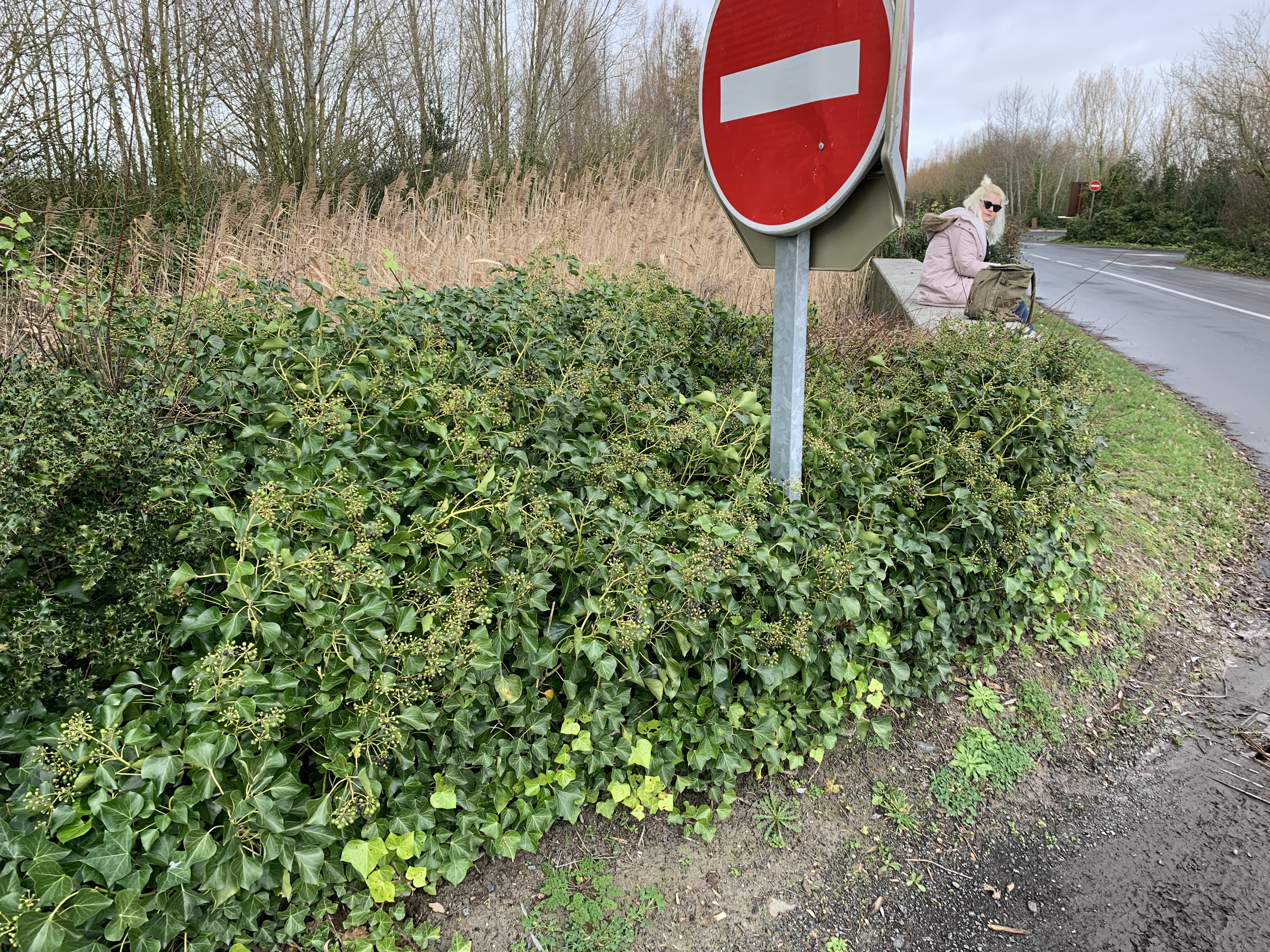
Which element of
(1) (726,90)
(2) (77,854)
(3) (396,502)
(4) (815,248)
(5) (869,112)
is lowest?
(2) (77,854)

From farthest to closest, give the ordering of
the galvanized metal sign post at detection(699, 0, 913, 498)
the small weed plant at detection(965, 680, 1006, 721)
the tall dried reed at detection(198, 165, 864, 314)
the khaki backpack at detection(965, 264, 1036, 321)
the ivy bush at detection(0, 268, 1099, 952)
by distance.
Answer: the khaki backpack at detection(965, 264, 1036, 321), the tall dried reed at detection(198, 165, 864, 314), the small weed plant at detection(965, 680, 1006, 721), the galvanized metal sign post at detection(699, 0, 913, 498), the ivy bush at detection(0, 268, 1099, 952)

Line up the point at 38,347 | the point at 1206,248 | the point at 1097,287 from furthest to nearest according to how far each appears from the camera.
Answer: the point at 1206,248
the point at 1097,287
the point at 38,347

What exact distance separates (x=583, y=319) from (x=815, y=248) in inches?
53.9

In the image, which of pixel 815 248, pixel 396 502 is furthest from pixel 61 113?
pixel 815 248

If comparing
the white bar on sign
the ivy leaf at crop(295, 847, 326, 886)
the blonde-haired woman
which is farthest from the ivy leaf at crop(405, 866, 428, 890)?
the blonde-haired woman

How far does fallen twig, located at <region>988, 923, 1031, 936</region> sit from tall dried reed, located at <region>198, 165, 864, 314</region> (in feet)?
11.2

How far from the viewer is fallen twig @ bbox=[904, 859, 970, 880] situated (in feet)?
7.06

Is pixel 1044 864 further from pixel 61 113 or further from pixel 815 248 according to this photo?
pixel 61 113

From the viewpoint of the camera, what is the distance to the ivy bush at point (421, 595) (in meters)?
1.54

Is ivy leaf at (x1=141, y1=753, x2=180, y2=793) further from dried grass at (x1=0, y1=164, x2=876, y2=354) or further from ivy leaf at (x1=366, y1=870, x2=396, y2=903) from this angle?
dried grass at (x1=0, y1=164, x2=876, y2=354)

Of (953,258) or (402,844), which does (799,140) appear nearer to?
(402,844)

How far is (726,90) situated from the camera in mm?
2432

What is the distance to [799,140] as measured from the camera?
228 centimetres

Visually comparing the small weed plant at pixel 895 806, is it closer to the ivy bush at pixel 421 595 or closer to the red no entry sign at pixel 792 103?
the ivy bush at pixel 421 595
